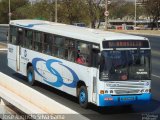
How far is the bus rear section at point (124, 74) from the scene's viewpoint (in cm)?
1330

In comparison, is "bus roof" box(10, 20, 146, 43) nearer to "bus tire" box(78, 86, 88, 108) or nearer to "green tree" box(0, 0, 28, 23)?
"bus tire" box(78, 86, 88, 108)

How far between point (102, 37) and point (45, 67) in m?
4.26

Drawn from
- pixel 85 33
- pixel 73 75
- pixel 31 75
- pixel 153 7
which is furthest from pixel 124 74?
pixel 153 7

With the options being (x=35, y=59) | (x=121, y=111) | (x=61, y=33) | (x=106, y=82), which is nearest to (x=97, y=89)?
(x=106, y=82)

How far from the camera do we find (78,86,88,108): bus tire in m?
14.0

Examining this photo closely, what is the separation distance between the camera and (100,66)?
13.4 meters

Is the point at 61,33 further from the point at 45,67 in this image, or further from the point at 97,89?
the point at 97,89

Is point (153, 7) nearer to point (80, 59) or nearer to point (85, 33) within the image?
point (85, 33)

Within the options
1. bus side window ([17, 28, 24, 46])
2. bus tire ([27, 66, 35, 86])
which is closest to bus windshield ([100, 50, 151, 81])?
bus tire ([27, 66, 35, 86])

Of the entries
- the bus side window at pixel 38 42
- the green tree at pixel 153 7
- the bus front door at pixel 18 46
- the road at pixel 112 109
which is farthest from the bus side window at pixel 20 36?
the green tree at pixel 153 7

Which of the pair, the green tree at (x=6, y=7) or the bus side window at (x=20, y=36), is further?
the green tree at (x=6, y=7)

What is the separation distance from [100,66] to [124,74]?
0.80 metres

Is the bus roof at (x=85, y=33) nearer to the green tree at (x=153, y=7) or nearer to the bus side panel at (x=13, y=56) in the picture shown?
the bus side panel at (x=13, y=56)

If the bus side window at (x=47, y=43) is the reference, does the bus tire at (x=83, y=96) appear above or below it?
below
